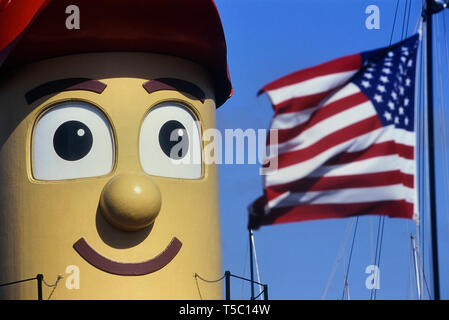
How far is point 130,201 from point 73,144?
4.38ft

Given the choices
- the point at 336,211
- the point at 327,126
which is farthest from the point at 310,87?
the point at 336,211

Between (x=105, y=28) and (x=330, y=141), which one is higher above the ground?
(x=105, y=28)

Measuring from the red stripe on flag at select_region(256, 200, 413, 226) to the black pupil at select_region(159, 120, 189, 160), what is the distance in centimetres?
476

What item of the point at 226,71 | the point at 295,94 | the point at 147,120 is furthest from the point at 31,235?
the point at 295,94

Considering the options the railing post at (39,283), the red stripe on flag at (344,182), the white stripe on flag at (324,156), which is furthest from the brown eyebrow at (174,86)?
the red stripe on flag at (344,182)

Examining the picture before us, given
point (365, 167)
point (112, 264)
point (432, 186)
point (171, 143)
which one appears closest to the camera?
point (432, 186)

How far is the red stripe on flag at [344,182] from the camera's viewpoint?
10758 millimetres

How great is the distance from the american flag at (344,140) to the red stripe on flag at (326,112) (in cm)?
1

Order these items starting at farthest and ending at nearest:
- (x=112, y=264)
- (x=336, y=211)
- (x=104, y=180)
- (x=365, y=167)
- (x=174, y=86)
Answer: (x=174, y=86), (x=104, y=180), (x=112, y=264), (x=365, y=167), (x=336, y=211)

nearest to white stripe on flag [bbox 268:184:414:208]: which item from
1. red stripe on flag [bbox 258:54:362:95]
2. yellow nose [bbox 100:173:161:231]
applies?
red stripe on flag [bbox 258:54:362:95]

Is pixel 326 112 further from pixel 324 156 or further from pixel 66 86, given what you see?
pixel 66 86

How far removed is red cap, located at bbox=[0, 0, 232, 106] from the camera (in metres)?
14.7

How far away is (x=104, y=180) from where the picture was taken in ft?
48.3
